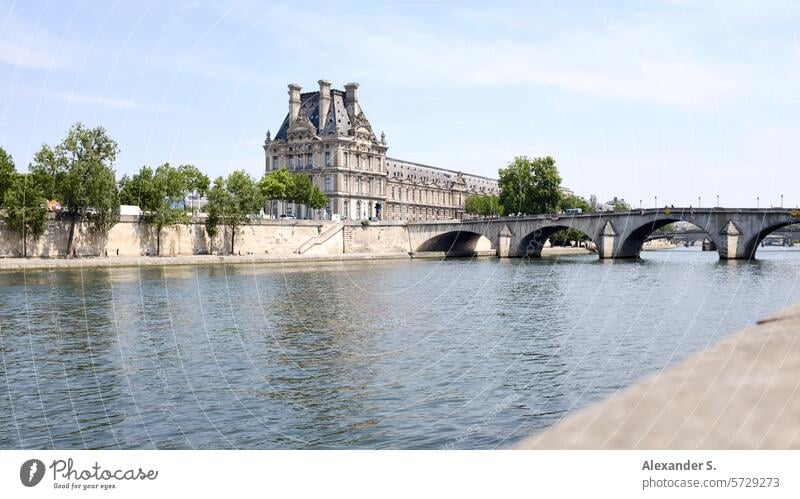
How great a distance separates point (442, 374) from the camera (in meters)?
16.0

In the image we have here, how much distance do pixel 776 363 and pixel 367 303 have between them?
→ 1124 inches

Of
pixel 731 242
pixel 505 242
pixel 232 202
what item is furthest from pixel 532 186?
pixel 232 202

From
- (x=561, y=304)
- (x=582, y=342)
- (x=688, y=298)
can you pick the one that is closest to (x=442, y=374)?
(x=582, y=342)

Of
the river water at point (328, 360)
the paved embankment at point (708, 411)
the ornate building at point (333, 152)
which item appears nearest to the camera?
the paved embankment at point (708, 411)

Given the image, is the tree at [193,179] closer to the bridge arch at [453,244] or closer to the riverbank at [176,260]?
the riverbank at [176,260]

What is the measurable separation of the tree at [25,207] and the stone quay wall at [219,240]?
792 millimetres

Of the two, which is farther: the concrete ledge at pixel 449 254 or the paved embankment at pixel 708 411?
the concrete ledge at pixel 449 254

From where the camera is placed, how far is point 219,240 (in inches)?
3108

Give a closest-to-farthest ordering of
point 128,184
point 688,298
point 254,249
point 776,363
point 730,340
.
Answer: point 776,363
point 730,340
point 688,298
point 128,184
point 254,249

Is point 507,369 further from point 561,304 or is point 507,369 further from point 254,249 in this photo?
point 254,249

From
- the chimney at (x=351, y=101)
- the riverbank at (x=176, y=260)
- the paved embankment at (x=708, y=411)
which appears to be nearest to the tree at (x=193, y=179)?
the riverbank at (x=176, y=260)

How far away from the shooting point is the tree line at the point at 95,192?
59.6m

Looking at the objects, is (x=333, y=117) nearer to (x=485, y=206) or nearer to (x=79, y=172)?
(x=485, y=206)

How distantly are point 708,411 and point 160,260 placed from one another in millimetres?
66208
